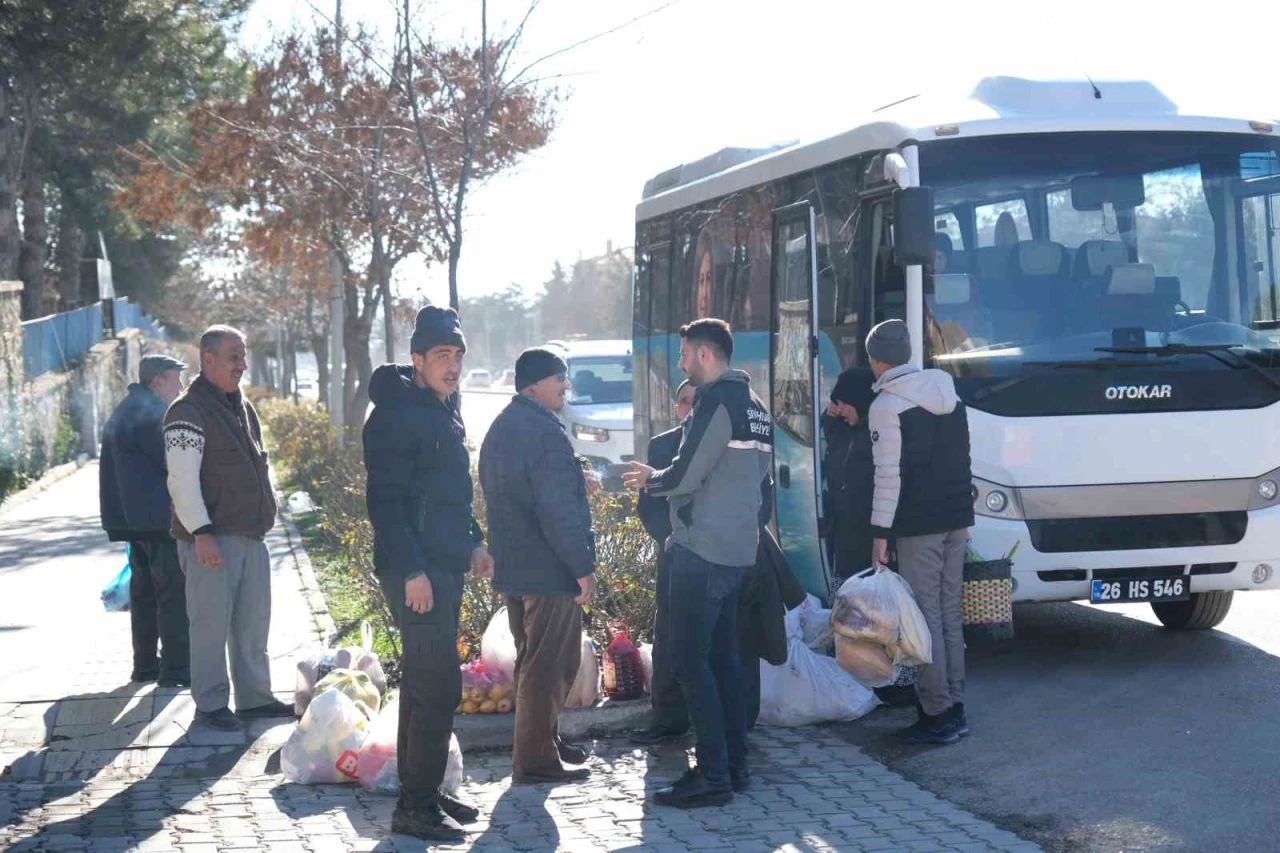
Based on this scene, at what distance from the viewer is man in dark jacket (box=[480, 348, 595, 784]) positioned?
20.8ft

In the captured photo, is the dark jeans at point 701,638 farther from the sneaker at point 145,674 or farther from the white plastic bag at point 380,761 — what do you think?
the sneaker at point 145,674

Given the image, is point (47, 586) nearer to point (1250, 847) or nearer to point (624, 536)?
point (624, 536)

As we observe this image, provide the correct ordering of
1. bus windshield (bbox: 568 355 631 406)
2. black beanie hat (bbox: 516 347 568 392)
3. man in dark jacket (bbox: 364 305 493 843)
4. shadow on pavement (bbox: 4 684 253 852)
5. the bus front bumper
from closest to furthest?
man in dark jacket (bbox: 364 305 493 843), shadow on pavement (bbox: 4 684 253 852), black beanie hat (bbox: 516 347 568 392), the bus front bumper, bus windshield (bbox: 568 355 631 406)

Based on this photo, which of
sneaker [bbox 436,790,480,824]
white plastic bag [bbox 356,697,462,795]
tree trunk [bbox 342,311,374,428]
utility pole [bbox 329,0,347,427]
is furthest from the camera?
tree trunk [bbox 342,311,374,428]

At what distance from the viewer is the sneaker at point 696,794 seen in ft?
20.9

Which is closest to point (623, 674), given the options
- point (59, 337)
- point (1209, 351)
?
point (1209, 351)

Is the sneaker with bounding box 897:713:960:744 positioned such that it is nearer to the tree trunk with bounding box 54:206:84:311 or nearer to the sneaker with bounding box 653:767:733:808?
the sneaker with bounding box 653:767:733:808

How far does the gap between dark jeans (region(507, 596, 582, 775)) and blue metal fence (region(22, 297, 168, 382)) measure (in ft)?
62.6

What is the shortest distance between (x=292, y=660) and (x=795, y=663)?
135 inches

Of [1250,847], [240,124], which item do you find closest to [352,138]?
[240,124]

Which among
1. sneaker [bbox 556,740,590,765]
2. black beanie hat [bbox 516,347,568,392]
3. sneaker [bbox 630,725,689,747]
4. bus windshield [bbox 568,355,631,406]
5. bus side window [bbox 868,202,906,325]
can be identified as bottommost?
sneaker [bbox 630,725,689,747]

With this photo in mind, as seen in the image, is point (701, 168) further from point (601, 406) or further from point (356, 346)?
point (356, 346)

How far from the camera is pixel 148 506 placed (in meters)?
8.50

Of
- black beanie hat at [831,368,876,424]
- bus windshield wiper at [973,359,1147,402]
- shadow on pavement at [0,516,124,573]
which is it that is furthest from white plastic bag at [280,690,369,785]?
shadow on pavement at [0,516,124,573]
